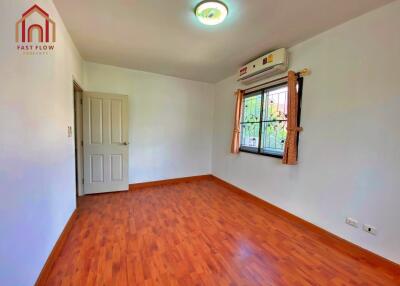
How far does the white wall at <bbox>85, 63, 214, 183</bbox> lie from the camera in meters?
3.63

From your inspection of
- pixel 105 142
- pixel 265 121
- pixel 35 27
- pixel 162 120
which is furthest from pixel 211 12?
pixel 105 142

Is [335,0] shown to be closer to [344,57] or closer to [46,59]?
[344,57]

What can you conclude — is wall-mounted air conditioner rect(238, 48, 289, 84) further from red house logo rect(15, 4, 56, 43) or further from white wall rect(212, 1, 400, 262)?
red house logo rect(15, 4, 56, 43)

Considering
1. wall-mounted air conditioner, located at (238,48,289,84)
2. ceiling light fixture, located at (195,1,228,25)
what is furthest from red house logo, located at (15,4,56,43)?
wall-mounted air conditioner, located at (238,48,289,84)

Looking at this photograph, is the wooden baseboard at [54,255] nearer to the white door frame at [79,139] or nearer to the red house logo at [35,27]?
the white door frame at [79,139]

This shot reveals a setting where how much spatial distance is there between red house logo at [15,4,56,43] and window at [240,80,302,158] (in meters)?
2.89

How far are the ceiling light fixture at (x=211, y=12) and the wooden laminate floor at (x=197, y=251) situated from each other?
2.43m

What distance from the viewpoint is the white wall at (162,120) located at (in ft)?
11.9

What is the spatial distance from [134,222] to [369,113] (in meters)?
3.05

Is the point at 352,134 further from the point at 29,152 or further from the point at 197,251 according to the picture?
the point at 29,152

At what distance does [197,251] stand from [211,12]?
8.06ft

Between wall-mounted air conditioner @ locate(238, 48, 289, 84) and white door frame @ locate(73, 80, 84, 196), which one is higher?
wall-mounted air conditioner @ locate(238, 48, 289, 84)

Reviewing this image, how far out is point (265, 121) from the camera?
3.16 meters

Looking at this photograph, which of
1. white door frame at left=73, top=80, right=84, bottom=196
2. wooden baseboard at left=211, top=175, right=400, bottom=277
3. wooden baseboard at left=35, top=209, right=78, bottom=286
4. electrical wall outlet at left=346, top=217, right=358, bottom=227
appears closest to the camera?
wooden baseboard at left=35, top=209, right=78, bottom=286
